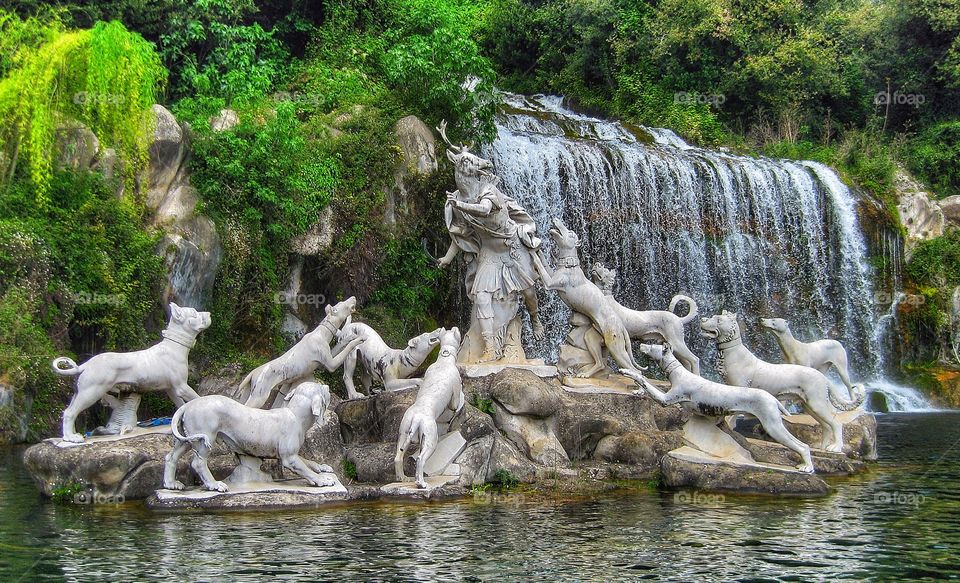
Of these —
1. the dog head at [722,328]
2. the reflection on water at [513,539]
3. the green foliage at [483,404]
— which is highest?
the dog head at [722,328]

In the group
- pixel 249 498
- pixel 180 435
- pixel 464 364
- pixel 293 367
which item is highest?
pixel 464 364

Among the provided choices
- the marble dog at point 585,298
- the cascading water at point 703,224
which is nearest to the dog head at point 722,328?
the marble dog at point 585,298

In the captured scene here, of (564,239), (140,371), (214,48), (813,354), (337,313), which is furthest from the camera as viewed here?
(214,48)

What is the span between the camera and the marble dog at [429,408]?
1251 cm

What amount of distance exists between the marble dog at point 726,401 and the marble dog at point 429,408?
2.29m

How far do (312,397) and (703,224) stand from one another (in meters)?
16.3

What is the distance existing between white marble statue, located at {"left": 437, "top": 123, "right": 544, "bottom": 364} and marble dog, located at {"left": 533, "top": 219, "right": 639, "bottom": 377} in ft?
1.22

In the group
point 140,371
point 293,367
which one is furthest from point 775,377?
point 140,371

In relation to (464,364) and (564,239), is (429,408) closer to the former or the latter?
(464,364)

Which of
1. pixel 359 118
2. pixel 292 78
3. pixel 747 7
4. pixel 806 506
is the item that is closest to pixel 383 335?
pixel 359 118

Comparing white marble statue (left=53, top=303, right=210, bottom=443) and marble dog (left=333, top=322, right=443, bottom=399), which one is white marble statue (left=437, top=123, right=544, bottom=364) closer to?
marble dog (left=333, top=322, right=443, bottom=399)

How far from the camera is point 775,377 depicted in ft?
47.7

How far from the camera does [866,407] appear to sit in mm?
24328

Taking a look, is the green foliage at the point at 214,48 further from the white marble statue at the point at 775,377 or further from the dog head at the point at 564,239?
the white marble statue at the point at 775,377
